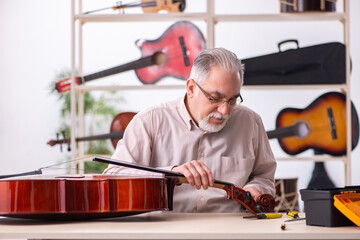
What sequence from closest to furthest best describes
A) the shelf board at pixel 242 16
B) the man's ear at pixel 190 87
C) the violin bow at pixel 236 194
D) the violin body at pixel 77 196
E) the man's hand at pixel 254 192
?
the violin body at pixel 77 196
the violin bow at pixel 236 194
the man's hand at pixel 254 192
the man's ear at pixel 190 87
the shelf board at pixel 242 16

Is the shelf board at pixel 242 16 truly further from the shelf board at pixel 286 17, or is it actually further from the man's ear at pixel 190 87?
the man's ear at pixel 190 87

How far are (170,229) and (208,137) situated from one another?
939mm

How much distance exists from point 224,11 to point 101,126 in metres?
1.22

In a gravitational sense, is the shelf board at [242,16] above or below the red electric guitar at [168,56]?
above

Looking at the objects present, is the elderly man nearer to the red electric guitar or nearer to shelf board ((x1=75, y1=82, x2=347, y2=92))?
shelf board ((x1=75, y1=82, x2=347, y2=92))

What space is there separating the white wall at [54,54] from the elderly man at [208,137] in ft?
6.70

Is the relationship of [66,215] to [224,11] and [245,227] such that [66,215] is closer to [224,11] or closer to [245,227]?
[245,227]

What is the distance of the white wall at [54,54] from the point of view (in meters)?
4.36

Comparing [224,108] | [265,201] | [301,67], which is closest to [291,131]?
[301,67]

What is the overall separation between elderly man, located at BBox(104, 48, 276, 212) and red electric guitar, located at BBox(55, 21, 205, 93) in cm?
127

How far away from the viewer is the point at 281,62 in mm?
3525

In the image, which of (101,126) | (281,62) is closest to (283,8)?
(281,62)

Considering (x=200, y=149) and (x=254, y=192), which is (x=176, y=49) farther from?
(x=254, y=192)

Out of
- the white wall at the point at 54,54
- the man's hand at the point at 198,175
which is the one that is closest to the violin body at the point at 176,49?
the white wall at the point at 54,54
